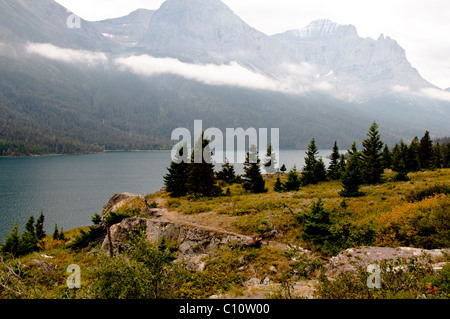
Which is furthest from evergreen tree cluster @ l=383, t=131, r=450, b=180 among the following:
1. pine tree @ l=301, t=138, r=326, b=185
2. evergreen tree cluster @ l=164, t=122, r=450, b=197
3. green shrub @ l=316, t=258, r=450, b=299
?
green shrub @ l=316, t=258, r=450, b=299

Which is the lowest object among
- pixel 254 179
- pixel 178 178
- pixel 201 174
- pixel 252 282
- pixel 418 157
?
pixel 252 282

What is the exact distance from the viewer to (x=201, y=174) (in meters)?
36.8

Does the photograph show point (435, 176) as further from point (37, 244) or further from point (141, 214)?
point (37, 244)

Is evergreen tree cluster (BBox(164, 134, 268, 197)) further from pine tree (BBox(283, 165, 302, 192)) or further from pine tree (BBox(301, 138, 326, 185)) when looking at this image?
pine tree (BBox(301, 138, 326, 185))

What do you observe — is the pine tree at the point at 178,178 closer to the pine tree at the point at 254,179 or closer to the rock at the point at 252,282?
the pine tree at the point at 254,179

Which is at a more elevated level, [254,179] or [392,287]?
[254,179]

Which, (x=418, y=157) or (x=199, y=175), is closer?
(x=199, y=175)

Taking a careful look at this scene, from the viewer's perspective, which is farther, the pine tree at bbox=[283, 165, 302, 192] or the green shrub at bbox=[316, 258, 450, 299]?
the pine tree at bbox=[283, 165, 302, 192]

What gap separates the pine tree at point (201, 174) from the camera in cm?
3625

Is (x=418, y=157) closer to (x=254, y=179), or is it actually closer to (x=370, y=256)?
(x=254, y=179)

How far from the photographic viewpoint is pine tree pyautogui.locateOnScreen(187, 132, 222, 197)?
36.2 m

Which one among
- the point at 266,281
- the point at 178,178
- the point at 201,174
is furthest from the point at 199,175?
the point at 266,281

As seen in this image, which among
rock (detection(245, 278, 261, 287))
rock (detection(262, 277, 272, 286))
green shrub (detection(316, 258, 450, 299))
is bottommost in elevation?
rock (detection(245, 278, 261, 287))
